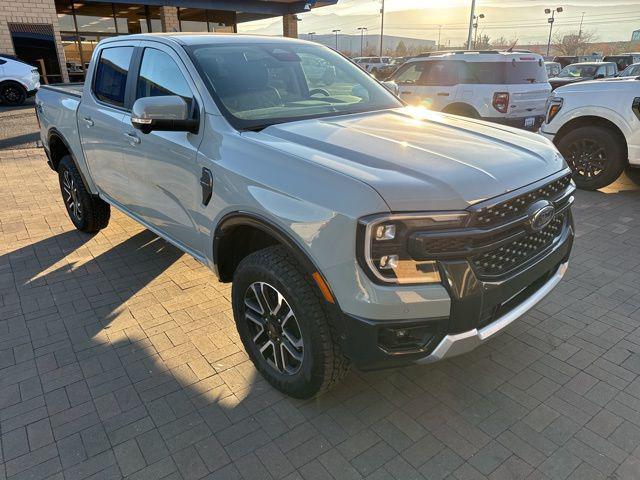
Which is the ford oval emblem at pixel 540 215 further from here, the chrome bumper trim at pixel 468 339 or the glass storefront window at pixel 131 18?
the glass storefront window at pixel 131 18

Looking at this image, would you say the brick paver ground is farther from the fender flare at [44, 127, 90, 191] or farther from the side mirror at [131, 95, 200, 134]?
the side mirror at [131, 95, 200, 134]

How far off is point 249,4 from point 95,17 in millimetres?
6744

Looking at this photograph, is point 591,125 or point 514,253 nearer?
point 514,253

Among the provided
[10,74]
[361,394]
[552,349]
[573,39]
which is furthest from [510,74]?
[573,39]

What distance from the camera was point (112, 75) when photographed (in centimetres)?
415

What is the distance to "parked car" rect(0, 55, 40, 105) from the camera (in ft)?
53.4

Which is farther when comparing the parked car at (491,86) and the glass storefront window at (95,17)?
the glass storefront window at (95,17)

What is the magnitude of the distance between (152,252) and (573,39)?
262ft

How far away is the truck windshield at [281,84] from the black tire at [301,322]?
2.80 feet

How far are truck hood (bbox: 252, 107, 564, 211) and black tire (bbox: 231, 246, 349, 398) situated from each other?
20.4 inches

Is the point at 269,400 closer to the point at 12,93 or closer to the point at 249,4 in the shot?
the point at 12,93

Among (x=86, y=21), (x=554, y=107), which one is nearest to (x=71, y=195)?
(x=554, y=107)

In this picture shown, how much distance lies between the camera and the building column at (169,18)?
20250 millimetres

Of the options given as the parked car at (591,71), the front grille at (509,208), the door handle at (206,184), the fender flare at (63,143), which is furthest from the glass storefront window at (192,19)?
the front grille at (509,208)
